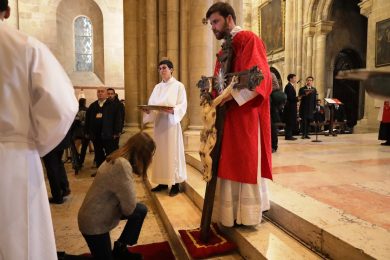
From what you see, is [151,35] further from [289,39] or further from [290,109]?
[289,39]

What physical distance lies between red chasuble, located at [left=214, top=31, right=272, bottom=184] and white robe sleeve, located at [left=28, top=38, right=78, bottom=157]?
1275 millimetres

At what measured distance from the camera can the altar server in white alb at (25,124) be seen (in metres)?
1.37

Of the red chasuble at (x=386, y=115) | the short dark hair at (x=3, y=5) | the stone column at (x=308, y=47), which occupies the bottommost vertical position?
the red chasuble at (x=386, y=115)

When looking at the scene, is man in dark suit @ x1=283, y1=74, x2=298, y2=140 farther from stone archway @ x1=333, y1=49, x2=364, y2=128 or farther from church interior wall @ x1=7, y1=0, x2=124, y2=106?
church interior wall @ x1=7, y1=0, x2=124, y2=106

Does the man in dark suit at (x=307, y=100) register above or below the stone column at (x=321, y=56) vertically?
below

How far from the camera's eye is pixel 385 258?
5.47 ft

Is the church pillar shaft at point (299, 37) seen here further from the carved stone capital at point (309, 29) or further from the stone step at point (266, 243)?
the stone step at point (266, 243)

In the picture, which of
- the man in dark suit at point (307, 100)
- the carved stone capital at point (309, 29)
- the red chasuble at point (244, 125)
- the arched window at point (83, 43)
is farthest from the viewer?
the arched window at point (83, 43)

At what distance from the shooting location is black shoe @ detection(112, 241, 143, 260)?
8.78ft

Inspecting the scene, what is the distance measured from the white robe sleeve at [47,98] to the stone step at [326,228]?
1.72m

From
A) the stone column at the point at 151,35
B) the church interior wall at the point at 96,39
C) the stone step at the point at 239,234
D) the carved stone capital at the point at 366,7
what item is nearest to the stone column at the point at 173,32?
the stone column at the point at 151,35

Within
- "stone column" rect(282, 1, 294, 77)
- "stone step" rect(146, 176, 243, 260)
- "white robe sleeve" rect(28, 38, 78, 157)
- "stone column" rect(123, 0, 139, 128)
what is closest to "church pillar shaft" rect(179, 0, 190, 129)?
"stone column" rect(123, 0, 139, 128)

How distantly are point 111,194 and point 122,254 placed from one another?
626 millimetres

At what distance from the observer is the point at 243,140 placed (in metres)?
2.37
